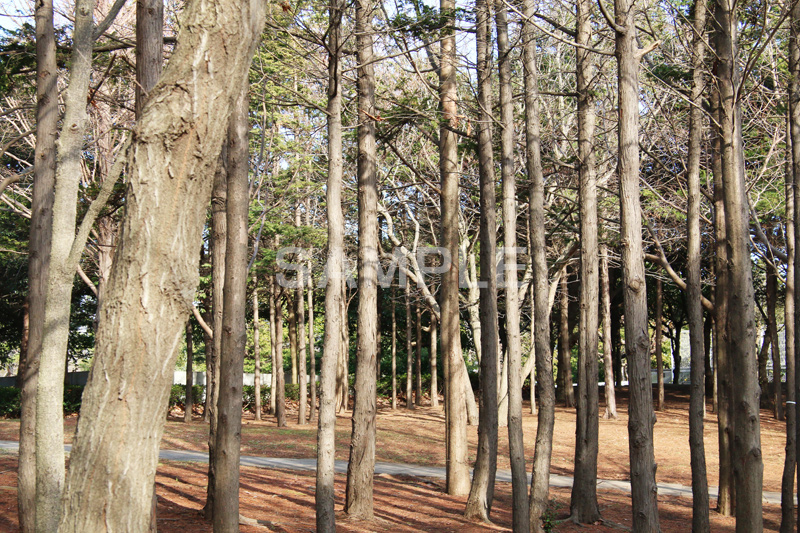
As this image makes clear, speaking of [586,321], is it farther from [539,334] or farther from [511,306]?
[511,306]

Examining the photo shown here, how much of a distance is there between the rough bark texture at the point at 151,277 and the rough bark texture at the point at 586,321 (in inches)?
284

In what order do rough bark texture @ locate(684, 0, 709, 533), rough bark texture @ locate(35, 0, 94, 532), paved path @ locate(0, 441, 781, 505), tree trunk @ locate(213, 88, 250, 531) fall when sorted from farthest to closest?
paved path @ locate(0, 441, 781, 505) → rough bark texture @ locate(684, 0, 709, 533) → tree trunk @ locate(213, 88, 250, 531) → rough bark texture @ locate(35, 0, 94, 532)

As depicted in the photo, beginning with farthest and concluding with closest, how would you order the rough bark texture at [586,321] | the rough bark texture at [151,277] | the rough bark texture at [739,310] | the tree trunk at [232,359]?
Answer: the rough bark texture at [586,321] < the rough bark texture at [739,310] < the tree trunk at [232,359] < the rough bark texture at [151,277]

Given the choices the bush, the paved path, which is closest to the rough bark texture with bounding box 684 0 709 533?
the paved path

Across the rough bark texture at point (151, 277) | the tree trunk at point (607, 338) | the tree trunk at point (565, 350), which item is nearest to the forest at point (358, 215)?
the rough bark texture at point (151, 277)

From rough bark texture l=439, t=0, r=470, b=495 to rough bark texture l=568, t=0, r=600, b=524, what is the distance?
2073 mm

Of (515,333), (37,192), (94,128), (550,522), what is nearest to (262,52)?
(37,192)

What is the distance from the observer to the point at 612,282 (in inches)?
1222

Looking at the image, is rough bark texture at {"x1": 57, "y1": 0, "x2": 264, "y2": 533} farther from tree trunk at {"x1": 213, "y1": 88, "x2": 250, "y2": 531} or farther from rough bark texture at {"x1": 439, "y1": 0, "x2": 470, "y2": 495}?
rough bark texture at {"x1": 439, "y1": 0, "x2": 470, "y2": 495}

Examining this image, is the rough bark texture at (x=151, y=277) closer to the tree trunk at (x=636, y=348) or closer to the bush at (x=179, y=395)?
the tree trunk at (x=636, y=348)

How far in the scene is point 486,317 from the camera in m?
9.90

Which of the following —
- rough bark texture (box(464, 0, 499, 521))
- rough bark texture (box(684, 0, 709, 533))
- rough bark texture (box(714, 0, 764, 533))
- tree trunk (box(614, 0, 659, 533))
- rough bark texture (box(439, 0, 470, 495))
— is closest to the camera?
tree trunk (box(614, 0, 659, 533))

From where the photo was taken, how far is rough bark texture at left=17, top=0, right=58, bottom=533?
6.61 metres

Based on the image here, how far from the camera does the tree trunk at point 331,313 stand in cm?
694
